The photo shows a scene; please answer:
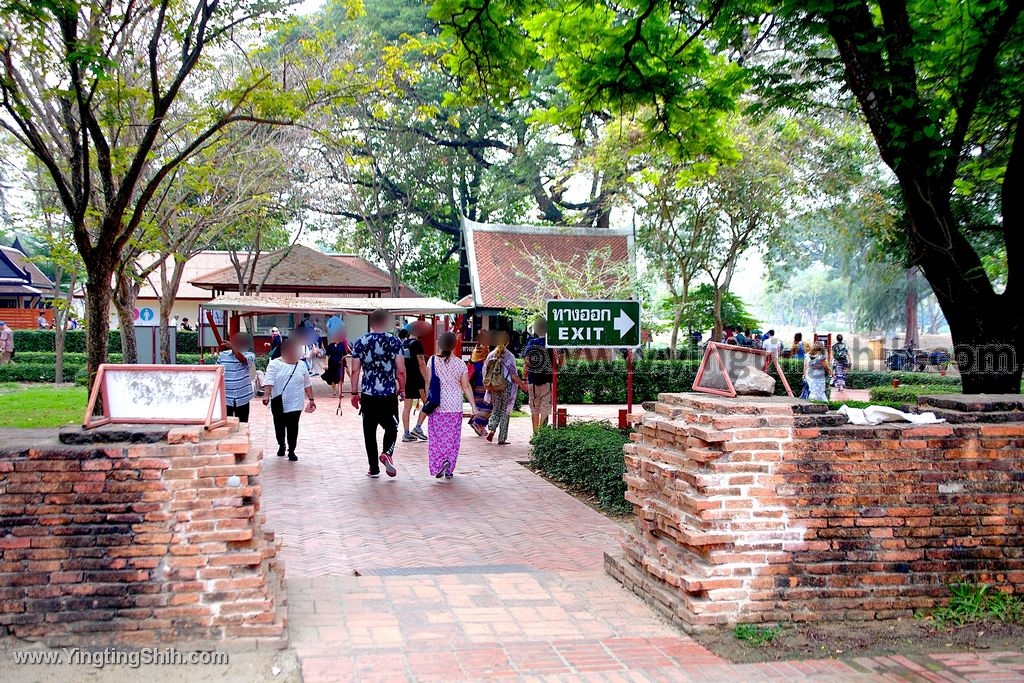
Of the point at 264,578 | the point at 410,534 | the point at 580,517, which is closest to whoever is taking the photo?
the point at 264,578

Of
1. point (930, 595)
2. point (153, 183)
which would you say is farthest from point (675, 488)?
point (153, 183)

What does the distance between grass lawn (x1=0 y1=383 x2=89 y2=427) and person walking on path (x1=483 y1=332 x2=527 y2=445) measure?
580 cm

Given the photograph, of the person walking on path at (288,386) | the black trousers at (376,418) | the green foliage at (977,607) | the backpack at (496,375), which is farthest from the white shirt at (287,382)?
the green foliage at (977,607)

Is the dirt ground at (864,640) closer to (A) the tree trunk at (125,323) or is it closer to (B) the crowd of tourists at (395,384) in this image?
(B) the crowd of tourists at (395,384)

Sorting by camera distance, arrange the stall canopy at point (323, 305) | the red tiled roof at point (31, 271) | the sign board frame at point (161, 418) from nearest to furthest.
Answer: the sign board frame at point (161, 418) < the stall canopy at point (323, 305) < the red tiled roof at point (31, 271)

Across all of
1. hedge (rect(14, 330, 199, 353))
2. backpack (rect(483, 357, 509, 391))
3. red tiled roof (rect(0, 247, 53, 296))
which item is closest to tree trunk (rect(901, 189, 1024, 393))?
backpack (rect(483, 357, 509, 391))

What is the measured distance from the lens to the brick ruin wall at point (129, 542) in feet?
14.4

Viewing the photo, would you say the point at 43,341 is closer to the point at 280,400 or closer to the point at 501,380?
the point at 280,400

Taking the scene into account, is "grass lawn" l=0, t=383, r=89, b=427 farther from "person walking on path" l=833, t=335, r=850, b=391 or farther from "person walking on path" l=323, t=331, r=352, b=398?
"person walking on path" l=833, t=335, r=850, b=391

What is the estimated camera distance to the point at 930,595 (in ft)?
16.9

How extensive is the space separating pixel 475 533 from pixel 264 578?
9.78ft

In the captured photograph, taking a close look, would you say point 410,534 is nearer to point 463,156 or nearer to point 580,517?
point 580,517

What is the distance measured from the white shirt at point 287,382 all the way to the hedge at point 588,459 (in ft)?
9.99

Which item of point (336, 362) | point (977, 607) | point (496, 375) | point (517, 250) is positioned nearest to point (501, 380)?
point (496, 375)
